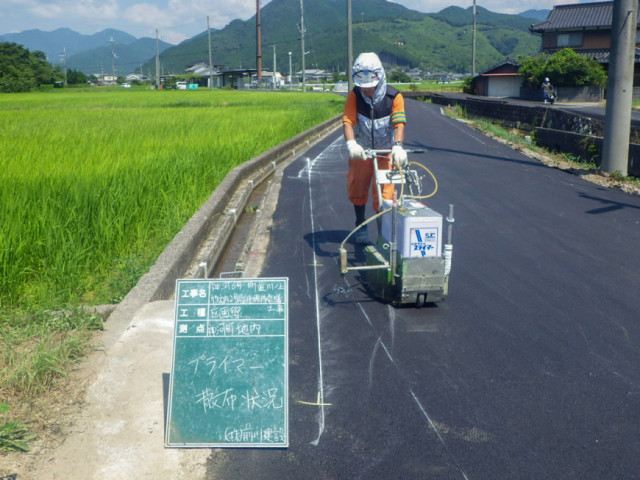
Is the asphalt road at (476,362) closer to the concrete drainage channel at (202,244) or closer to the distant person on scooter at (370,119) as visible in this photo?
the concrete drainage channel at (202,244)

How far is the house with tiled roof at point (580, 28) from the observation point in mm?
52250

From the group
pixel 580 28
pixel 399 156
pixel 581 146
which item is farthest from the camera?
pixel 580 28

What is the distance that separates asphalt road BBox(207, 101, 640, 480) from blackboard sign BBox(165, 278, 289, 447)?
0.15 meters

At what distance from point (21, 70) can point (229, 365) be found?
8310cm

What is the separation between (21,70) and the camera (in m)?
76.7

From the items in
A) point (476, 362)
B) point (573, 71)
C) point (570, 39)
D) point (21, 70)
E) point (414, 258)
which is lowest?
point (476, 362)

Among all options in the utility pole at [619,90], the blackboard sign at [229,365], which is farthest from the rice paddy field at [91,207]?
the utility pole at [619,90]

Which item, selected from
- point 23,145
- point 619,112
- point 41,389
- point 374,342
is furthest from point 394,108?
point 23,145

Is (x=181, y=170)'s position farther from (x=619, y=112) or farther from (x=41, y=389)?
(x=619, y=112)

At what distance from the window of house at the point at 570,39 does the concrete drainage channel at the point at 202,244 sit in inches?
1872

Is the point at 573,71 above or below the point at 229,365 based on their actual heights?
above

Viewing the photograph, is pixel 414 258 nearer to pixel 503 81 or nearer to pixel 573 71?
pixel 573 71

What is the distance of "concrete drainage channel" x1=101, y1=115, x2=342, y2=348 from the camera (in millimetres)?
4867

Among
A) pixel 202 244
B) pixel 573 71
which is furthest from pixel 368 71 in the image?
pixel 573 71
